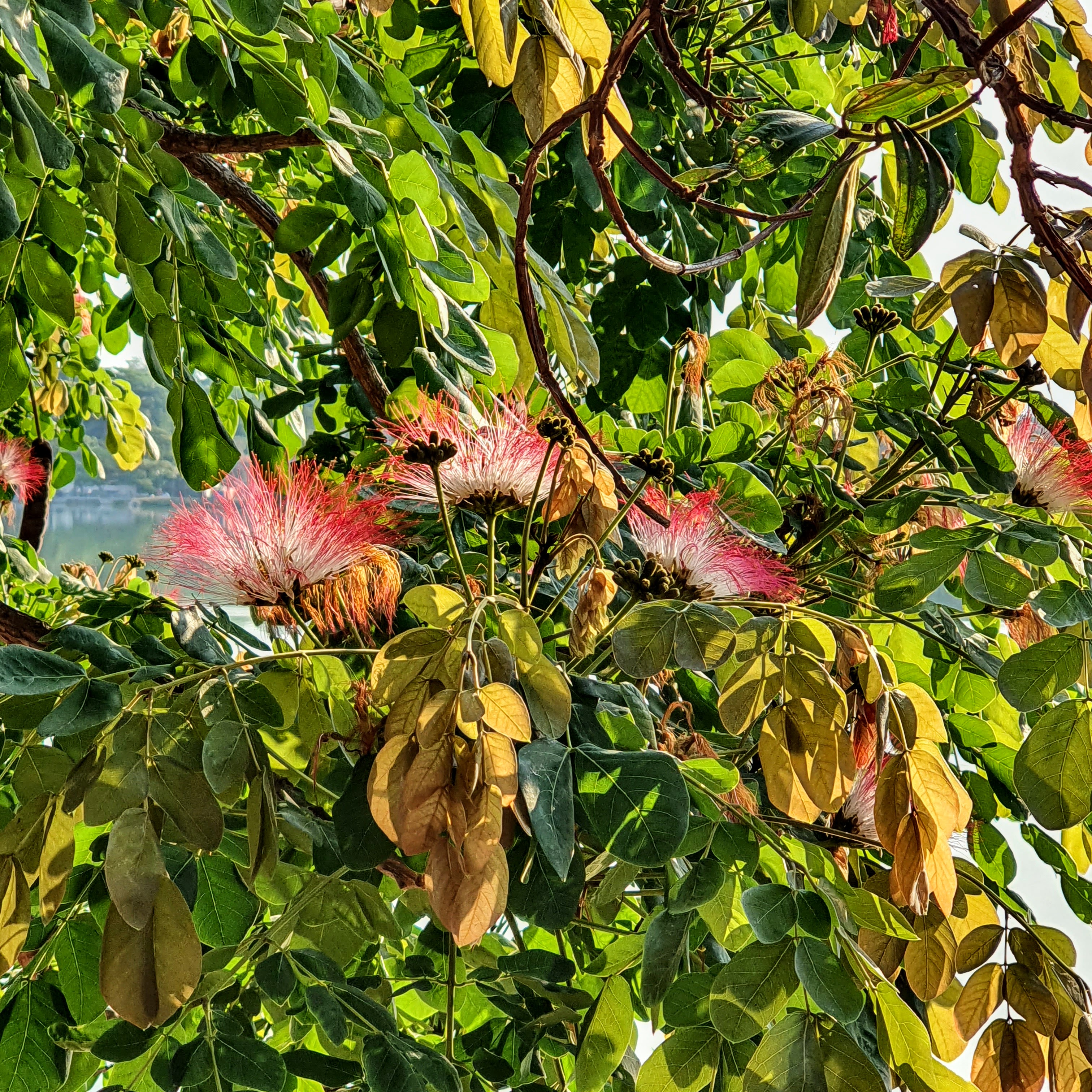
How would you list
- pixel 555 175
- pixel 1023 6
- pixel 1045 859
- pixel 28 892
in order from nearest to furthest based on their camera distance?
pixel 1023 6 → pixel 28 892 → pixel 1045 859 → pixel 555 175

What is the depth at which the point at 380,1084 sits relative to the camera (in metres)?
0.54

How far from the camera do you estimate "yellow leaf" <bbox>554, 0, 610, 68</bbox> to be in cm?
46

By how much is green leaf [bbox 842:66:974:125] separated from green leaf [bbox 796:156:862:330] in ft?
0.08

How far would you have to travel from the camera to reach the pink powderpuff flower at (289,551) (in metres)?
0.58

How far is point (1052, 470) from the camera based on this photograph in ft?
2.27

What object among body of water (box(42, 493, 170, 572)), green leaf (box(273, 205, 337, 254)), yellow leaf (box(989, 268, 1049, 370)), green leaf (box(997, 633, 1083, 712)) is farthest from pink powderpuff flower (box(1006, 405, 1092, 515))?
body of water (box(42, 493, 170, 572))

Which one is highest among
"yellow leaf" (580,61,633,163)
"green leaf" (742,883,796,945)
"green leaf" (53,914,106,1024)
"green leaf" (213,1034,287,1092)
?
"yellow leaf" (580,61,633,163)

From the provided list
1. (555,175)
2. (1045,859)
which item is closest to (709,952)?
(1045,859)

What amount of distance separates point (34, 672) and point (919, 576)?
48 cm

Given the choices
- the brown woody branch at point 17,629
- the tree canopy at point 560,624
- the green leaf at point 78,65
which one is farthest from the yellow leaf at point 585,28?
the brown woody branch at point 17,629

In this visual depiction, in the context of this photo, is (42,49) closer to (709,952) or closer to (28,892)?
(28,892)

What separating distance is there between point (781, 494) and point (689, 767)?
0.37m

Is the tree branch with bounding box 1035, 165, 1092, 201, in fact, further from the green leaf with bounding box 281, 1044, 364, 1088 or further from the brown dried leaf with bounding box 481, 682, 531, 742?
the green leaf with bounding box 281, 1044, 364, 1088

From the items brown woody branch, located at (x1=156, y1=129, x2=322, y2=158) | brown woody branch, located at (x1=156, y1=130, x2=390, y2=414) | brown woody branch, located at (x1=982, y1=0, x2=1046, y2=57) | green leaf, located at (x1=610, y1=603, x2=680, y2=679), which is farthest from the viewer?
brown woody branch, located at (x1=156, y1=130, x2=390, y2=414)
